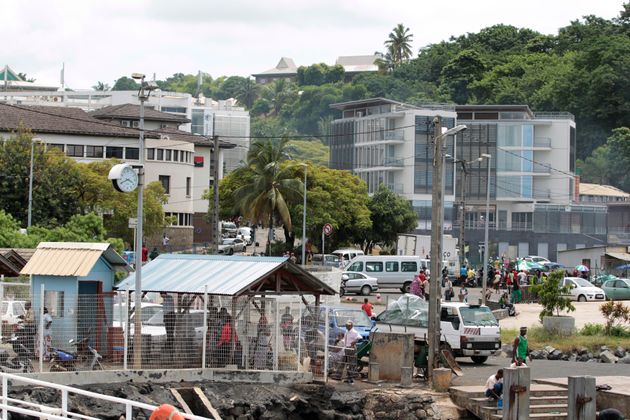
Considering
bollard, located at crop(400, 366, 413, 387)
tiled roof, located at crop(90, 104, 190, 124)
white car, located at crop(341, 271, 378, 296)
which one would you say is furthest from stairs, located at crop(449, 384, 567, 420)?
tiled roof, located at crop(90, 104, 190, 124)

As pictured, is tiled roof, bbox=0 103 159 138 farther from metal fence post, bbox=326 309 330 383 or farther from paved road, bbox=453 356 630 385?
metal fence post, bbox=326 309 330 383

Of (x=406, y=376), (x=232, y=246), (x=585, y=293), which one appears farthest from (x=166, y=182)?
(x=406, y=376)

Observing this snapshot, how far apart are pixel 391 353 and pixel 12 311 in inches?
372

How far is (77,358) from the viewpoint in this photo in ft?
91.6

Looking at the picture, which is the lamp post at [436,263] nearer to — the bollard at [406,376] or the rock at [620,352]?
the bollard at [406,376]

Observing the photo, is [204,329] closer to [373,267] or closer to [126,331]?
[126,331]

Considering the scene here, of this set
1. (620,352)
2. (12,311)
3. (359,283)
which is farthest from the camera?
(359,283)

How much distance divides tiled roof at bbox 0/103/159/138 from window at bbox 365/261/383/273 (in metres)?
28.3

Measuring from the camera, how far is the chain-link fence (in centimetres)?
2758

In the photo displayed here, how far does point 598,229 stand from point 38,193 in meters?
60.4

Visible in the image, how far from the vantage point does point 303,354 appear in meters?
30.3

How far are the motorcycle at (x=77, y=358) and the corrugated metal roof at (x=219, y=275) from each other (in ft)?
9.49

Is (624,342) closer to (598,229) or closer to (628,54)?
(598,229)

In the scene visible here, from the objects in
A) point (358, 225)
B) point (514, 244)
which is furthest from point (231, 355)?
point (514, 244)
